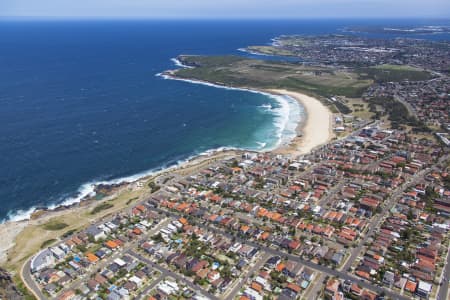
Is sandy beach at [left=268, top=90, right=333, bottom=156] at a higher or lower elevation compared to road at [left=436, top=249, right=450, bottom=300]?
higher

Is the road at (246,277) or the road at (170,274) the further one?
the road at (170,274)

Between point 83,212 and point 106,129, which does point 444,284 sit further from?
point 106,129

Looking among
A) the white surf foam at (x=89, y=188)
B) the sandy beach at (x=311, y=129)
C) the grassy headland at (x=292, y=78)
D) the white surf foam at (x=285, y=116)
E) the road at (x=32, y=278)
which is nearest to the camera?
the road at (x=32, y=278)

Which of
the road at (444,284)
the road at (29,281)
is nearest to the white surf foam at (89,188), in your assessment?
the road at (29,281)

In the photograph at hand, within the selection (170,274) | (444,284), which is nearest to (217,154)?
(170,274)

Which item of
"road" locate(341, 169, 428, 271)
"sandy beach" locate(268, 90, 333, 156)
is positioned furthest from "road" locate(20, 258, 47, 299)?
"sandy beach" locate(268, 90, 333, 156)

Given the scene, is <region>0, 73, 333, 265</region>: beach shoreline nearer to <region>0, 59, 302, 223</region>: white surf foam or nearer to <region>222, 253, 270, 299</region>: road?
<region>0, 59, 302, 223</region>: white surf foam

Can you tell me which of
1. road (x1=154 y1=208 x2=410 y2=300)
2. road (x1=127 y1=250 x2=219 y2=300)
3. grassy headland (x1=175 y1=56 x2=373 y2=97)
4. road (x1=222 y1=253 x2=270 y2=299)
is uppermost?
grassy headland (x1=175 y1=56 x2=373 y2=97)

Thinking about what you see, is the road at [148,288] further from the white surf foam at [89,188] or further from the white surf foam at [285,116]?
the white surf foam at [285,116]

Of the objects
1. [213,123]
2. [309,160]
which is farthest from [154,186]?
[213,123]
